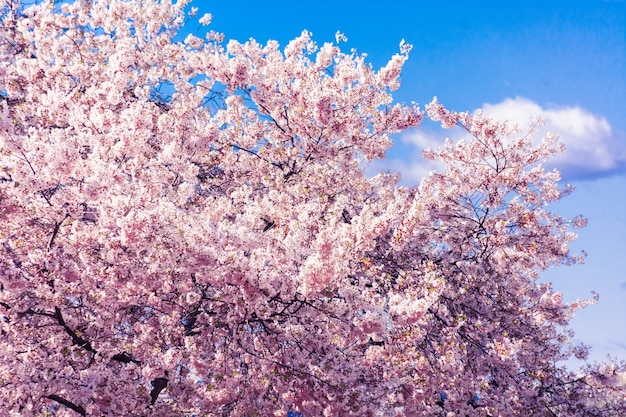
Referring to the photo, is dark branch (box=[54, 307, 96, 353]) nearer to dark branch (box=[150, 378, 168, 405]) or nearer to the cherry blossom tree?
the cherry blossom tree

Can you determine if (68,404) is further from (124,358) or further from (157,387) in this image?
(157,387)

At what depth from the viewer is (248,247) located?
8.18 meters

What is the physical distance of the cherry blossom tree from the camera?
780 centimetres

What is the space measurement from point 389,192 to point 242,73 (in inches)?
183

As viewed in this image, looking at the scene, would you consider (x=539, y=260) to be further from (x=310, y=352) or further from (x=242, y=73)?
(x=242, y=73)

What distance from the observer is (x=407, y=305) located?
840cm

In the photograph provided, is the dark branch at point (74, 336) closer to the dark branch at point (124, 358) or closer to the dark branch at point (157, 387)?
the dark branch at point (124, 358)

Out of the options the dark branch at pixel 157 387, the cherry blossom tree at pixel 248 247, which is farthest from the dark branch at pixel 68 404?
the dark branch at pixel 157 387

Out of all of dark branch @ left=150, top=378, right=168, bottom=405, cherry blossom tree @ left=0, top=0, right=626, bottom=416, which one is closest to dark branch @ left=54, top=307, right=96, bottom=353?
cherry blossom tree @ left=0, top=0, right=626, bottom=416

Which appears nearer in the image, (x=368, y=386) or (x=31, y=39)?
(x=368, y=386)

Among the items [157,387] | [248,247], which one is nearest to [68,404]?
[157,387]

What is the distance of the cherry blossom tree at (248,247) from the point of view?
7.80 meters

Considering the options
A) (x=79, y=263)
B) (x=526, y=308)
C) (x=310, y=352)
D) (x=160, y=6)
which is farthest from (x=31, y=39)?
(x=526, y=308)

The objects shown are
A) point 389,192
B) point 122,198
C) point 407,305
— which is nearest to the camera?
point 122,198
